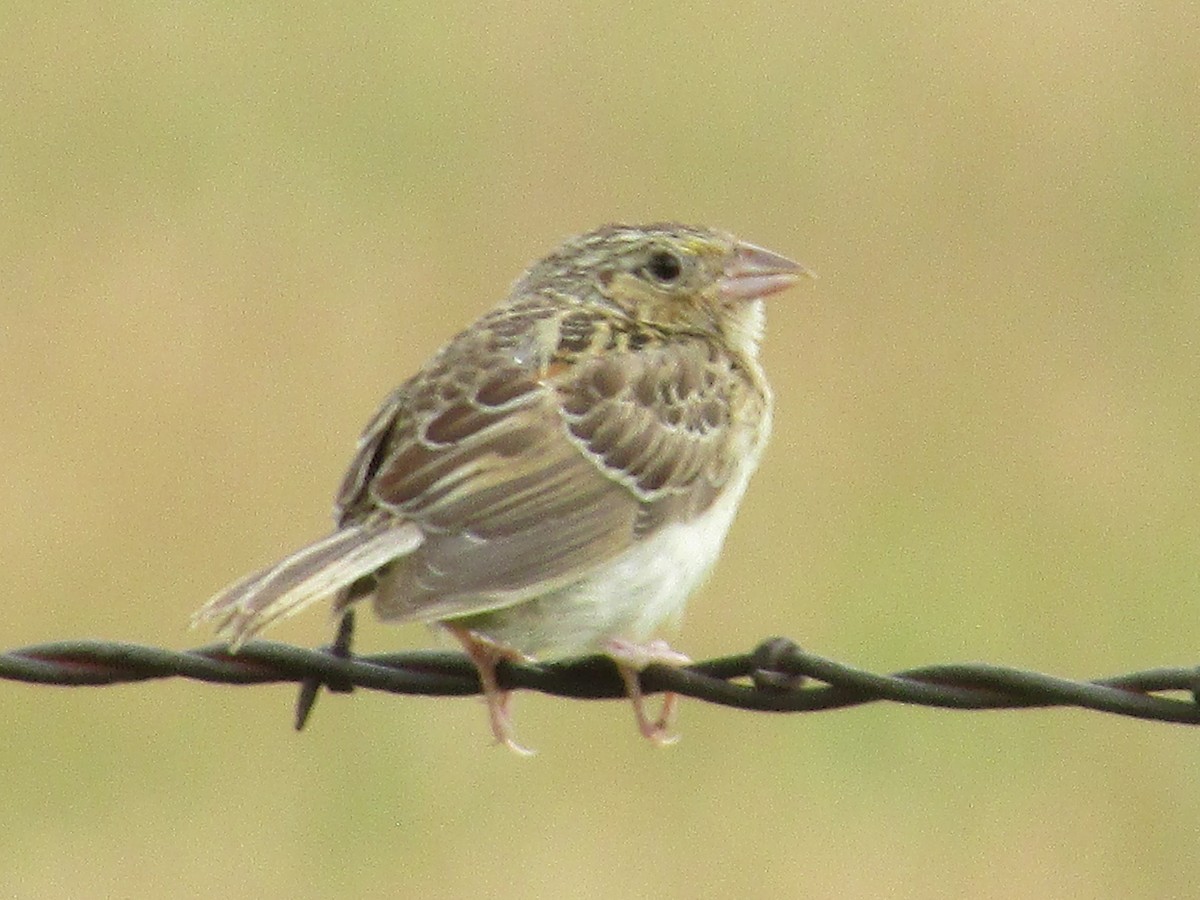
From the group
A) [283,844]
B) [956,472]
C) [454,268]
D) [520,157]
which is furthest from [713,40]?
[283,844]

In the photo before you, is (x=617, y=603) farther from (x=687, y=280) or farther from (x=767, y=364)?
(x=767, y=364)

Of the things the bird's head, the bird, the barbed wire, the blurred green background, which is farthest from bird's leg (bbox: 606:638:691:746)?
the blurred green background

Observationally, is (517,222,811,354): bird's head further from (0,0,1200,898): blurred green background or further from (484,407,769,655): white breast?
(0,0,1200,898): blurred green background

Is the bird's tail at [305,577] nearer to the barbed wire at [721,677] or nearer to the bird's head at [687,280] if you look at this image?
the barbed wire at [721,677]

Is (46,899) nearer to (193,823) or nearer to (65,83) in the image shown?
(193,823)

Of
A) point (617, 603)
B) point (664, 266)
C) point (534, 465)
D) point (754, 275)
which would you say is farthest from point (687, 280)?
point (617, 603)
